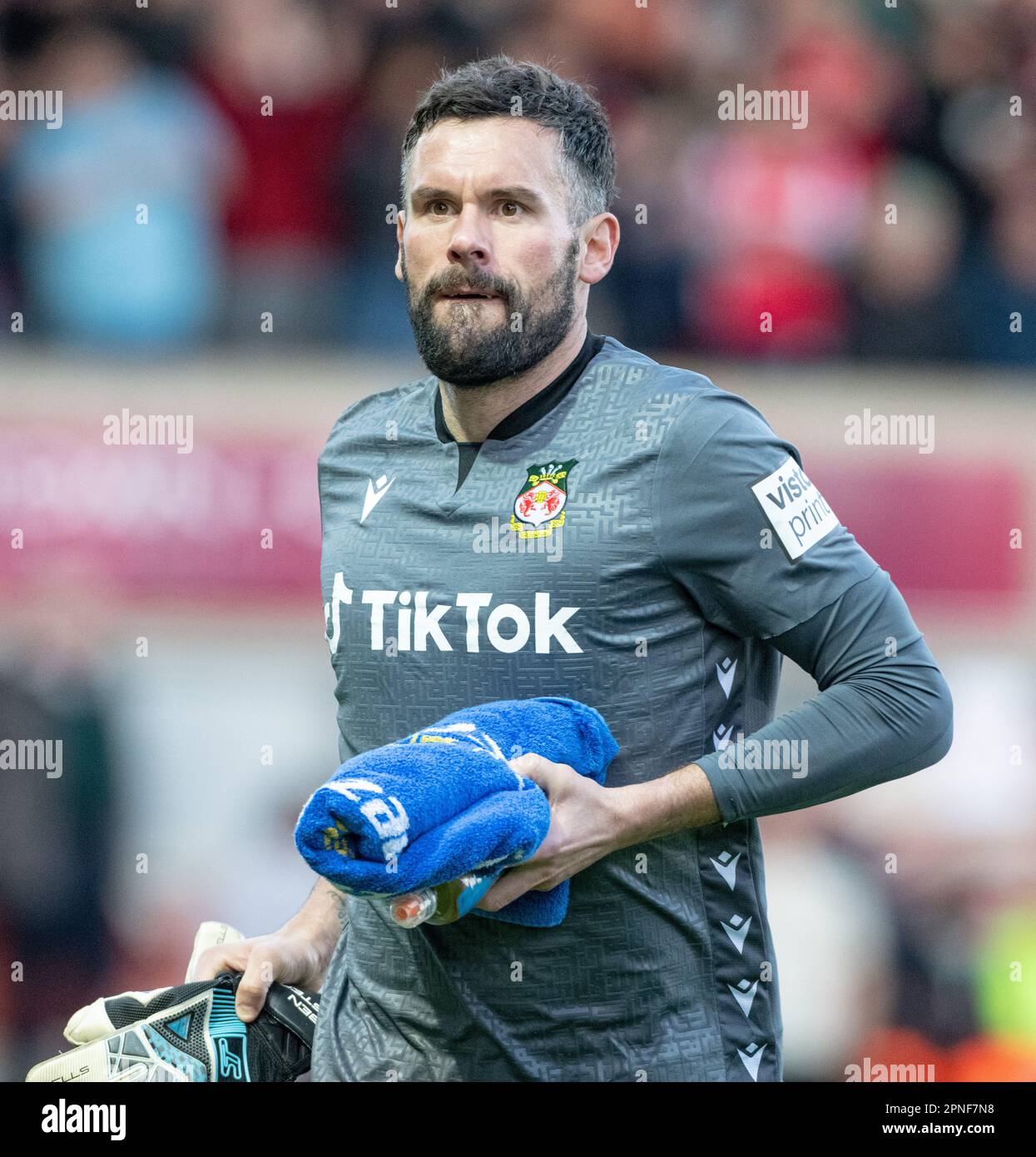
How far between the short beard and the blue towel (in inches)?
17.4

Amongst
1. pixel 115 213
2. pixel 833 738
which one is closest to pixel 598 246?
pixel 833 738

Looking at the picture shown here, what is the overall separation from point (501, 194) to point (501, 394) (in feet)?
0.79

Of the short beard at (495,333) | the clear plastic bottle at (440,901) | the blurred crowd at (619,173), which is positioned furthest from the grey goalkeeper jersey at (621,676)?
the blurred crowd at (619,173)

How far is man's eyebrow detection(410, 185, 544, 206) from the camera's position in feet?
7.11

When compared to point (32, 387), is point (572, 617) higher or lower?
lower

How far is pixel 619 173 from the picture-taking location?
5918 millimetres

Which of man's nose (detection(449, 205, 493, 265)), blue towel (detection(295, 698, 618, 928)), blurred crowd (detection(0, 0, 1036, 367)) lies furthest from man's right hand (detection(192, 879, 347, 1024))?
blurred crowd (detection(0, 0, 1036, 367))

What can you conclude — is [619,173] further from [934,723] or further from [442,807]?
[442,807]

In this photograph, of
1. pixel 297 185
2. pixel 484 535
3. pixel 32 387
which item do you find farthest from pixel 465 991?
pixel 297 185

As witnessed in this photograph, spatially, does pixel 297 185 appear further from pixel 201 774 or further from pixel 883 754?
pixel 883 754

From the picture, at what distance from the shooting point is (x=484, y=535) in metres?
2.14

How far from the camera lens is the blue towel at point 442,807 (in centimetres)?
174

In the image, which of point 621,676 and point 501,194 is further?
point 501,194

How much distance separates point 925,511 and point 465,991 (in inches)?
145
